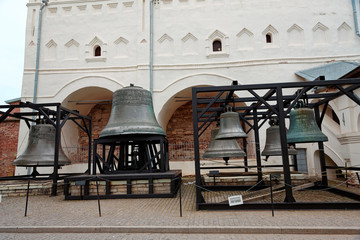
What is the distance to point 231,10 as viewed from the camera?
38.0 ft

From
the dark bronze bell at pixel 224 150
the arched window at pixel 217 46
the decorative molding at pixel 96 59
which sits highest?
the arched window at pixel 217 46

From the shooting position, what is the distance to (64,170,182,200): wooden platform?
6.27 m

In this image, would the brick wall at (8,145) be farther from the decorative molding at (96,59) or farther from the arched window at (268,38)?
the arched window at (268,38)

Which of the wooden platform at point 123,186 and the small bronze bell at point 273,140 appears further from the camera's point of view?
the small bronze bell at point 273,140

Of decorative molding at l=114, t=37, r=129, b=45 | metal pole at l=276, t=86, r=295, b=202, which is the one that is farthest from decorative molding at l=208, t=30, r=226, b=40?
metal pole at l=276, t=86, r=295, b=202

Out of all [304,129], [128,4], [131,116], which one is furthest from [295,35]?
[131,116]

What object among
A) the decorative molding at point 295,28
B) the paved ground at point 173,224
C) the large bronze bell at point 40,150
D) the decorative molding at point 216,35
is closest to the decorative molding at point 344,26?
the decorative molding at point 295,28

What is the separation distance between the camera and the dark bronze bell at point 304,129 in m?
5.23

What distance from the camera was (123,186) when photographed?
6.38 metres

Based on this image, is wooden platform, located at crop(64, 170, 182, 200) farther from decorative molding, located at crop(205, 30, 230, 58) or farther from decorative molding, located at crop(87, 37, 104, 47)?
decorative molding, located at crop(87, 37, 104, 47)

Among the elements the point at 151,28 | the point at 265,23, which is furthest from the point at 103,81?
the point at 265,23

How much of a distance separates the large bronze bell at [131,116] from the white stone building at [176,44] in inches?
164

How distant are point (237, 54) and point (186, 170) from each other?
5.49 metres

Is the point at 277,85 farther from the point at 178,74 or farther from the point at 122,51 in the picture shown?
the point at 122,51
